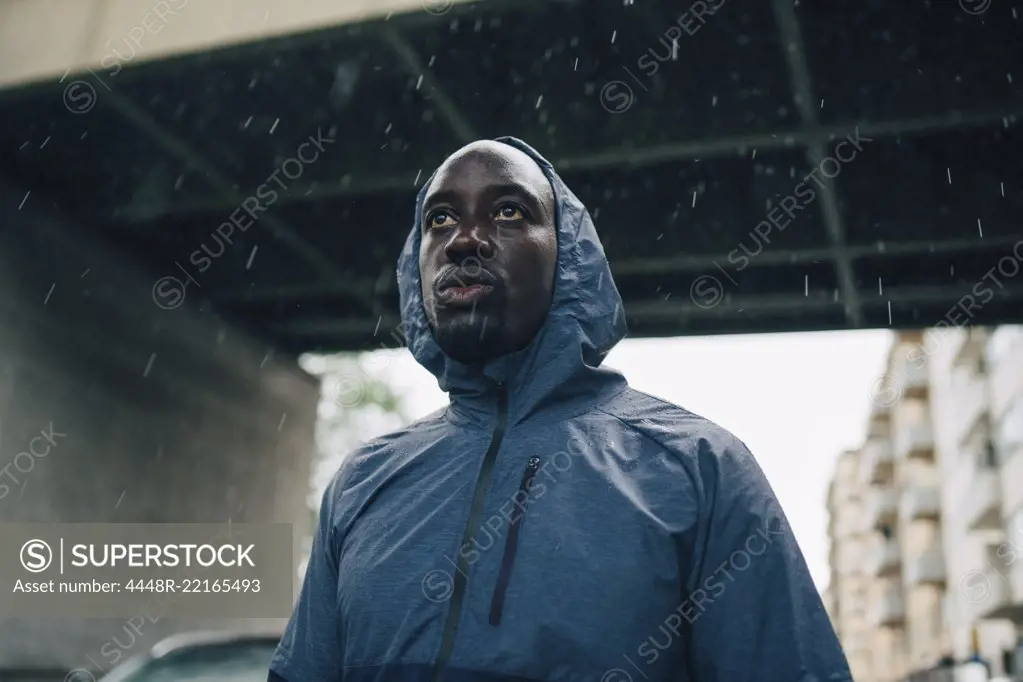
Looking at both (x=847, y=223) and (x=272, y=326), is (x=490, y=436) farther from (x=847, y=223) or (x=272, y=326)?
(x=272, y=326)

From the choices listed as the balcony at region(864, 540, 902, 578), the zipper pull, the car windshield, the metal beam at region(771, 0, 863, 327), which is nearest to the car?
the car windshield

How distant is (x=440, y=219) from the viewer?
2508 mm

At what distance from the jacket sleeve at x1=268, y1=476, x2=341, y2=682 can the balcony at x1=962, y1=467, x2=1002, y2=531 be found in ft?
132

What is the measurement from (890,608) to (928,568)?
16916 mm

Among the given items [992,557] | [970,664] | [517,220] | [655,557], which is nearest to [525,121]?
Result: [517,220]

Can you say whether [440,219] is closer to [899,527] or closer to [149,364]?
[149,364]

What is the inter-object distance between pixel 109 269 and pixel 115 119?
7.18 ft

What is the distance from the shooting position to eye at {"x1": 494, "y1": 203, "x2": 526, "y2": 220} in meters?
2.44

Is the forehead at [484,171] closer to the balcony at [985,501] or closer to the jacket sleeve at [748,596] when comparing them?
the jacket sleeve at [748,596]

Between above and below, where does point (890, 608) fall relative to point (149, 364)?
above

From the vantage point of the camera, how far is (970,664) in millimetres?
14812

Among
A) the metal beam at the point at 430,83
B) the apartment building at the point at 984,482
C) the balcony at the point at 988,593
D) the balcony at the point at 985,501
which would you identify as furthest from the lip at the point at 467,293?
the balcony at the point at 985,501

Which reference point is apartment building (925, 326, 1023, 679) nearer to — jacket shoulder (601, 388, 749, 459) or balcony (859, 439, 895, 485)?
balcony (859, 439, 895, 485)

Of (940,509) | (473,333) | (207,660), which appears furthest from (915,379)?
(473,333)
